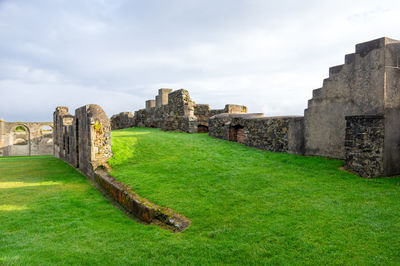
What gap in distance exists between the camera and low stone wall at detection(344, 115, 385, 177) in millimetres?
6215

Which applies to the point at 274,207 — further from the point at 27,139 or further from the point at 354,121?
the point at 27,139

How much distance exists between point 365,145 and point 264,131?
14.4 ft

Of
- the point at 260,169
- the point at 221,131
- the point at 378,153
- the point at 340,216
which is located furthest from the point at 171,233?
the point at 221,131

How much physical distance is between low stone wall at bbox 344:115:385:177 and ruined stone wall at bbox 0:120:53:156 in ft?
118

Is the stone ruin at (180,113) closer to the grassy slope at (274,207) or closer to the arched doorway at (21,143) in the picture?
the grassy slope at (274,207)

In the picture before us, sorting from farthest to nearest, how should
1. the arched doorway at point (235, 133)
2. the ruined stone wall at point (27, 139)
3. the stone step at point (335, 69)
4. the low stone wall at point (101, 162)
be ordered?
the ruined stone wall at point (27, 139), the arched doorway at point (235, 133), the stone step at point (335, 69), the low stone wall at point (101, 162)

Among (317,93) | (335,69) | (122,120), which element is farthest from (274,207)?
(122,120)

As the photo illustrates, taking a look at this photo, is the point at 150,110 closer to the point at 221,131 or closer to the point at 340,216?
the point at 221,131

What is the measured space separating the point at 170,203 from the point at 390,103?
593cm

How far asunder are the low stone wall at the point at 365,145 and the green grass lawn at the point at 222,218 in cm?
34

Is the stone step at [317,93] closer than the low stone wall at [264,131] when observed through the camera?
Yes

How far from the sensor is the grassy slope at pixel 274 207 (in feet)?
11.2

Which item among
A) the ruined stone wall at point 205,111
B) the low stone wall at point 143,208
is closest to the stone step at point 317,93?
the low stone wall at point 143,208

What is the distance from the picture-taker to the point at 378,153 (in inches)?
245
